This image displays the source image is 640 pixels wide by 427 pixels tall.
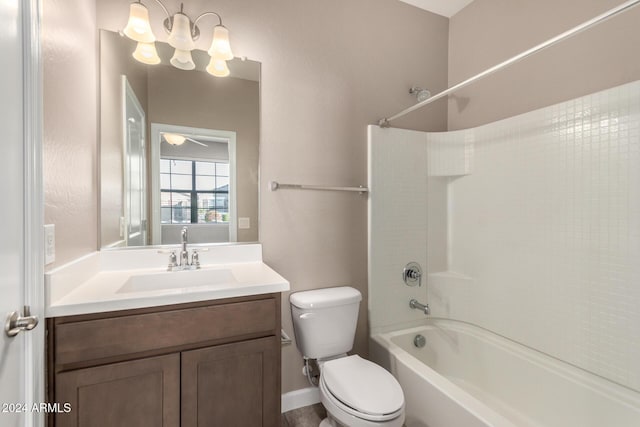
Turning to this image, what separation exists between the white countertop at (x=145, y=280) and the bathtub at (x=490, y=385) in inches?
35.9

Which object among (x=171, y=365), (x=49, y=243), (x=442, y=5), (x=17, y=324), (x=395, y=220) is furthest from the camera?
(x=442, y=5)

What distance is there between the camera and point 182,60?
1.55 metres

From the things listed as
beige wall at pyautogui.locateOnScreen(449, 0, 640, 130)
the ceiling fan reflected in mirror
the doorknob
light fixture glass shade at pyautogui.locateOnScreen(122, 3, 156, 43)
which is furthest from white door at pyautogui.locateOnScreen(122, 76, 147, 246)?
beige wall at pyautogui.locateOnScreen(449, 0, 640, 130)

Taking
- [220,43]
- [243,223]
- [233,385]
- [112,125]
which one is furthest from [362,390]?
[220,43]

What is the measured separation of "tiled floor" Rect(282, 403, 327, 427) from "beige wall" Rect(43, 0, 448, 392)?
135 mm

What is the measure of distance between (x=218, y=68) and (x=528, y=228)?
203cm

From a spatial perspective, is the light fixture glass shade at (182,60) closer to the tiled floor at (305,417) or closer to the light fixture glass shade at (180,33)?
the light fixture glass shade at (180,33)

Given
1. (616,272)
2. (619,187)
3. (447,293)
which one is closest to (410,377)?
(447,293)

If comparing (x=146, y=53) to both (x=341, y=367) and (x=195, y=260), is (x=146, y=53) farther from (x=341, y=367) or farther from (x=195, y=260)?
(x=341, y=367)

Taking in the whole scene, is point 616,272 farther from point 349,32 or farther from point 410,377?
point 349,32

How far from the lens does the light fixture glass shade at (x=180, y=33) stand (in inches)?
57.4

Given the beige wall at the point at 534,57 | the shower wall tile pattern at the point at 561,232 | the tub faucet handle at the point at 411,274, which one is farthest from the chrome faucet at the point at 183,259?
the beige wall at the point at 534,57

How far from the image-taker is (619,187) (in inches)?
54.0

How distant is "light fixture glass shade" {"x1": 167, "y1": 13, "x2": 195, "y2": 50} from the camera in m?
1.46
